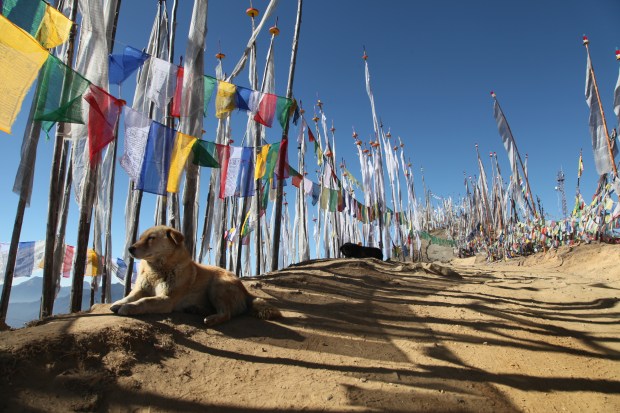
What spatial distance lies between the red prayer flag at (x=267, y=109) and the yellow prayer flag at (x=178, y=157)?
218 centimetres

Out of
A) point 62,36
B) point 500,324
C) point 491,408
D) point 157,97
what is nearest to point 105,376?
point 491,408

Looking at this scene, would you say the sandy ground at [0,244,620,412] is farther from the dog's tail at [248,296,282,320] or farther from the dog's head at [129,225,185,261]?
the dog's head at [129,225,185,261]

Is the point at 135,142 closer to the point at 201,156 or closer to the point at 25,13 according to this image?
the point at 201,156

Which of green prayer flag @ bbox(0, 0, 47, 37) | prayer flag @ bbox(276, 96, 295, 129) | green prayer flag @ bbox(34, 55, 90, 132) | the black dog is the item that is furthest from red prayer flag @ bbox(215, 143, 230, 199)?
the black dog

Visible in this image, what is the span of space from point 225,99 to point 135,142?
227 cm

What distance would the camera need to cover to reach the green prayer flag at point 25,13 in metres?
4.29

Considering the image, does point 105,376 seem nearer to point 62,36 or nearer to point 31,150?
point 31,150

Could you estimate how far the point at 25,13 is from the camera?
439 cm

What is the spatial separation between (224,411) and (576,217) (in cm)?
1452

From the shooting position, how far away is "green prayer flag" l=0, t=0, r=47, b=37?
429cm

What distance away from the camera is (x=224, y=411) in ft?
6.97

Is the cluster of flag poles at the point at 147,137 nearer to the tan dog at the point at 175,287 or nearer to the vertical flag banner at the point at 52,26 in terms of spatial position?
the vertical flag banner at the point at 52,26

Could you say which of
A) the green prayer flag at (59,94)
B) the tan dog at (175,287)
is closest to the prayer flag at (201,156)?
the green prayer flag at (59,94)

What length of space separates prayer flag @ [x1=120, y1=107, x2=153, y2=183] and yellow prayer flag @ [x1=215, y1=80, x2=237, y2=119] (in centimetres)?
179
